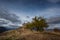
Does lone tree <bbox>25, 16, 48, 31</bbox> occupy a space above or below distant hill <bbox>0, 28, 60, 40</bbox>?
above

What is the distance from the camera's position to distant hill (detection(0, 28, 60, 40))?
114 inches

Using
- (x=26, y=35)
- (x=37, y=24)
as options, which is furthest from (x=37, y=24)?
(x=26, y=35)

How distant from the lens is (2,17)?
302cm

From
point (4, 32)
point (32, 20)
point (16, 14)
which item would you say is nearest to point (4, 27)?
point (4, 32)

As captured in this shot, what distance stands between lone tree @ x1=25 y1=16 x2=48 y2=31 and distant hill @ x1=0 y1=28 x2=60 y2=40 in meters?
0.10

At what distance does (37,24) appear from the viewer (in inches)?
116

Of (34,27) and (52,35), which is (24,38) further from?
(52,35)

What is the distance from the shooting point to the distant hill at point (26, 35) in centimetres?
290

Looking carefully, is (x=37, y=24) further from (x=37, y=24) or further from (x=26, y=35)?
(x=26, y=35)

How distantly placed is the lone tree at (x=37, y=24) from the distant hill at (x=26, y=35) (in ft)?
0.31

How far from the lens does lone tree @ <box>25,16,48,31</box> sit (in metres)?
2.95

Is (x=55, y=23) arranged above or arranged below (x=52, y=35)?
above

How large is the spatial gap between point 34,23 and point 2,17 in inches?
28.0

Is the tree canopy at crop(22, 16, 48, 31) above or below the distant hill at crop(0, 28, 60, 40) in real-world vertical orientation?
above
